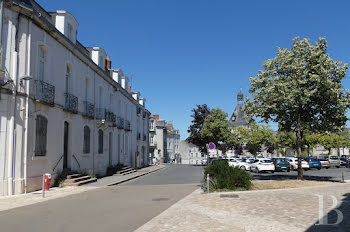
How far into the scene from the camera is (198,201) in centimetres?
1061

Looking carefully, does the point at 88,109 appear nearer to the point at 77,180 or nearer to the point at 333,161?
the point at 77,180

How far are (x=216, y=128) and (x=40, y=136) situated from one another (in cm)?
3317

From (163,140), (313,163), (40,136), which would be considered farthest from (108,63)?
(163,140)

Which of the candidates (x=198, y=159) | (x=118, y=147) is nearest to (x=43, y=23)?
(x=118, y=147)

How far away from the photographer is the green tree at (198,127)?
48562 mm

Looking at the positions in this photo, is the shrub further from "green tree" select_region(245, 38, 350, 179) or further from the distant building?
the distant building

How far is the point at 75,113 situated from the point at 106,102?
667cm

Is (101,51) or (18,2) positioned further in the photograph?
(101,51)

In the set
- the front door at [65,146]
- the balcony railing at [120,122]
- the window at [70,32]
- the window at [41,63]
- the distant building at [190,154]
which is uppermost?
the window at [70,32]

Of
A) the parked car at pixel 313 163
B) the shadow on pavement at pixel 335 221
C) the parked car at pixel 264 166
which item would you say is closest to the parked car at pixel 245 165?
the parked car at pixel 264 166

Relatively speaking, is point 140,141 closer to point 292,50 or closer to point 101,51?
point 101,51

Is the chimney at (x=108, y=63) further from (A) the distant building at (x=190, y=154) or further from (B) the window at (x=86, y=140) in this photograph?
(A) the distant building at (x=190, y=154)

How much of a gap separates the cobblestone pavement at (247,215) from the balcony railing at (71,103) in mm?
9805

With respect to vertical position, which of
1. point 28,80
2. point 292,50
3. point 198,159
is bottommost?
point 198,159
